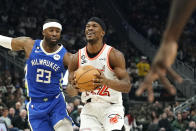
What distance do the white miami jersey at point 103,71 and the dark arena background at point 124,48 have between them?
15.0 feet

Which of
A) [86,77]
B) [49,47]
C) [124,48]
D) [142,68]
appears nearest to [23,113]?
[49,47]

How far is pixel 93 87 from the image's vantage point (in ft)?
17.0

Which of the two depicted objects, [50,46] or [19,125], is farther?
[19,125]

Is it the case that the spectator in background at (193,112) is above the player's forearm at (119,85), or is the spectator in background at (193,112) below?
below

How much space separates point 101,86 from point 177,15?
11.2ft

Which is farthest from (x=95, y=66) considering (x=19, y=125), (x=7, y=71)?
(x=7, y=71)

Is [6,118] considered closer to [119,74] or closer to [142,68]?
[119,74]

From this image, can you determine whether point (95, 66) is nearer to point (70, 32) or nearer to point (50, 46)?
point (50, 46)

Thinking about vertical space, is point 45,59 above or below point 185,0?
below

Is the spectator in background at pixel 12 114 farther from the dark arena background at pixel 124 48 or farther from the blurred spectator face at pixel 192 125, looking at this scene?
the blurred spectator face at pixel 192 125

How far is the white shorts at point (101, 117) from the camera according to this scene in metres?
5.59

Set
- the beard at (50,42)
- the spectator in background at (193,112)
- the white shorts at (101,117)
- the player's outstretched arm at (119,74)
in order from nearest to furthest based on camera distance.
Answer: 1. the player's outstretched arm at (119,74)
2. the white shorts at (101,117)
3. the beard at (50,42)
4. the spectator in background at (193,112)

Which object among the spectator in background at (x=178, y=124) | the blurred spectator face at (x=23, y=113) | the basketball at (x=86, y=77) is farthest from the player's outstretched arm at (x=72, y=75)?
the spectator in background at (x=178, y=124)

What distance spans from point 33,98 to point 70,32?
14768mm
